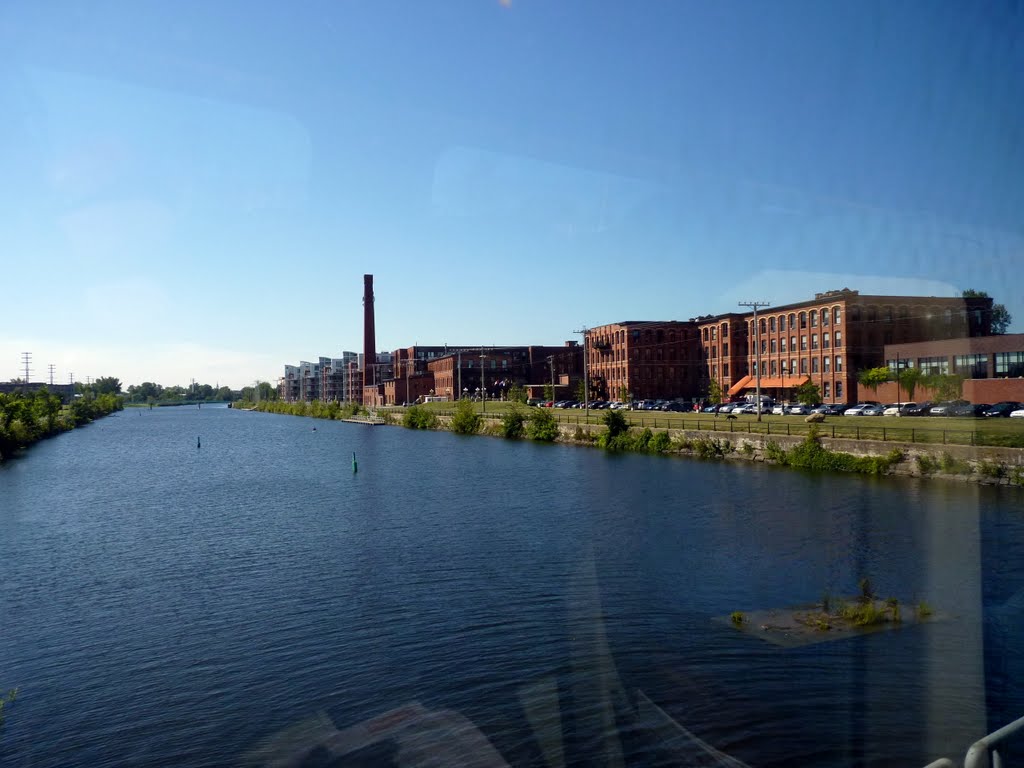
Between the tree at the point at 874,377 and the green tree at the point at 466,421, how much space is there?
38077 mm

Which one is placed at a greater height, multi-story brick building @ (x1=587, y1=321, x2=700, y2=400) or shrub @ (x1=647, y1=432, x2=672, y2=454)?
multi-story brick building @ (x1=587, y1=321, x2=700, y2=400)

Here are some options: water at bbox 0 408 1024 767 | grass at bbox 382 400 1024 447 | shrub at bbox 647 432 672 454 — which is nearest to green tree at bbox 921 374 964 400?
grass at bbox 382 400 1024 447

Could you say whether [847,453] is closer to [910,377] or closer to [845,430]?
[845,430]

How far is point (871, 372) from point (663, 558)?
123ft

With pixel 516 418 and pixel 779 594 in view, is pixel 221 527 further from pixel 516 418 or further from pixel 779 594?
pixel 516 418

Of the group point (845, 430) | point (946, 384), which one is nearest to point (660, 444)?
point (845, 430)

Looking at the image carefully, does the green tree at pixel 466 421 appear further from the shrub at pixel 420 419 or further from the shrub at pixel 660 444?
the shrub at pixel 660 444

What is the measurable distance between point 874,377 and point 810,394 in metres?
9.91

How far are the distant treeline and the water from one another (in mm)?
39262

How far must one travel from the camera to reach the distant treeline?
214 ft

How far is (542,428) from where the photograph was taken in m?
67.1

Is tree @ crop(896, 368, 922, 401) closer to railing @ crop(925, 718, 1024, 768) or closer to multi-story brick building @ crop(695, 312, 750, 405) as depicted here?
railing @ crop(925, 718, 1024, 768)

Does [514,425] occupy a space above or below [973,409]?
below

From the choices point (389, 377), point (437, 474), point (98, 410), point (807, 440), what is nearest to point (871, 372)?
point (807, 440)
